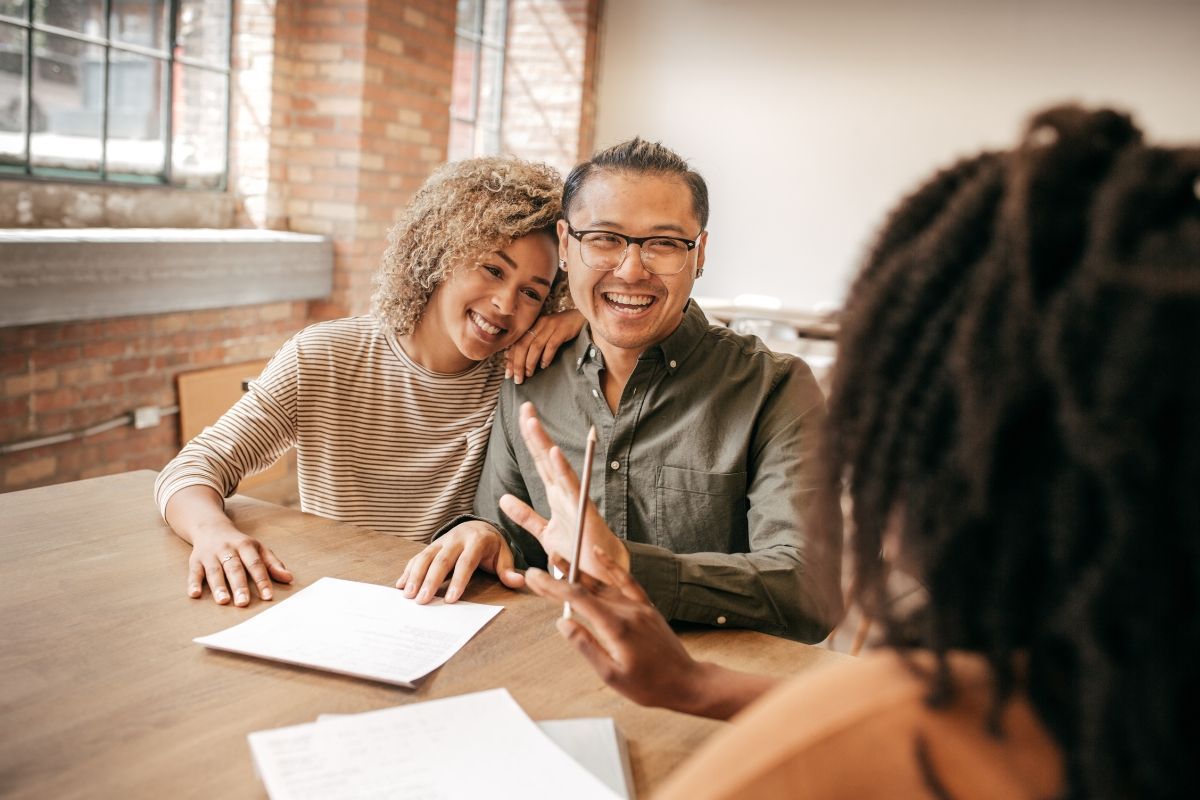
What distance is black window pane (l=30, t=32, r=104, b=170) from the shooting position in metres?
3.41

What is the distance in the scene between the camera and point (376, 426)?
1973mm

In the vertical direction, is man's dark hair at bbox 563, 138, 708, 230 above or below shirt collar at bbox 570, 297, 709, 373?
above

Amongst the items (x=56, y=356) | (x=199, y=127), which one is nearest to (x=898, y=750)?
(x=56, y=356)

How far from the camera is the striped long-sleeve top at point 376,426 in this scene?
1.92 m

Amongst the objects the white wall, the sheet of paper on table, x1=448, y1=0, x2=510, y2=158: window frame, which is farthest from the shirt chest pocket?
x1=448, y1=0, x2=510, y2=158: window frame

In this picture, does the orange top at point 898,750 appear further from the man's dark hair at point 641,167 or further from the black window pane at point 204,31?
the black window pane at point 204,31

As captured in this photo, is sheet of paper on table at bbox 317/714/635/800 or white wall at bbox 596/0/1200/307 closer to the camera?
sheet of paper on table at bbox 317/714/635/800

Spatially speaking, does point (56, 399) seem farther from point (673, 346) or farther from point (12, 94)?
point (673, 346)

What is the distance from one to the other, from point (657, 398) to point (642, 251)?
0.89ft

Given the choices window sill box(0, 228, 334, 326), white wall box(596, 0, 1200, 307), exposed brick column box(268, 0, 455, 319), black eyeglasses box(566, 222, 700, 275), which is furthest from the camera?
white wall box(596, 0, 1200, 307)

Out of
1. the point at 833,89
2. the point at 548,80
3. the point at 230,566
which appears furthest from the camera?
the point at 548,80

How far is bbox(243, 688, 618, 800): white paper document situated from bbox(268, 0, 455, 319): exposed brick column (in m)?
3.60

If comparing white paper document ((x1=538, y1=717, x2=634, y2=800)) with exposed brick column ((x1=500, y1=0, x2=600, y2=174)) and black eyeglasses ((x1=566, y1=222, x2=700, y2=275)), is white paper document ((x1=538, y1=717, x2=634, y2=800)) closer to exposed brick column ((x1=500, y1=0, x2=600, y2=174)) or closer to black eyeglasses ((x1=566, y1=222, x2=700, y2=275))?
black eyeglasses ((x1=566, y1=222, x2=700, y2=275))

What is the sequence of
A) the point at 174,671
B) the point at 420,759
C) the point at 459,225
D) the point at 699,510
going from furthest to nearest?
the point at 459,225 < the point at 699,510 < the point at 174,671 < the point at 420,759
